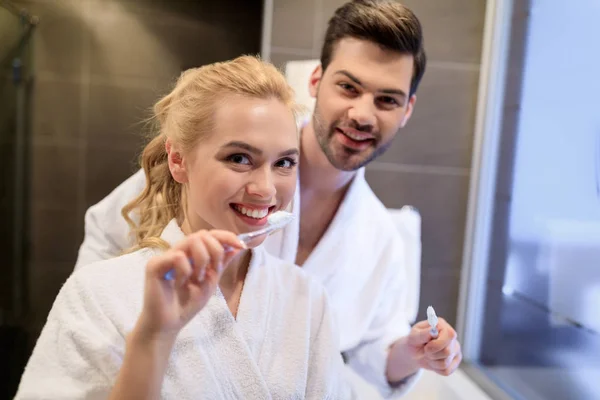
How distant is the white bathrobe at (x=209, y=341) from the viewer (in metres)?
0.71

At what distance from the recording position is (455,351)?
93cm

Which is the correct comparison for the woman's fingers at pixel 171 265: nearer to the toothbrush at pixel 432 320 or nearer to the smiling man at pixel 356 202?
the toothbrush at pixel 432 320

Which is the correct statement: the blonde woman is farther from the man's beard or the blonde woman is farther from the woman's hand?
the man's beard

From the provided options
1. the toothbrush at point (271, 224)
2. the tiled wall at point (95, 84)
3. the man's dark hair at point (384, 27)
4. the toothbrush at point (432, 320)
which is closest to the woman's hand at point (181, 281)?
the toothbrush at point (271, 224)

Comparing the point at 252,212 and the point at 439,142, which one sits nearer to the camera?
the point at 252,212

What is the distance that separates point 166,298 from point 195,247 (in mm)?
70

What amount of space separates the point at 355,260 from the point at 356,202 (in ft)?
0.47

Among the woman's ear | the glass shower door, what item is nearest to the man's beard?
the woman's ear

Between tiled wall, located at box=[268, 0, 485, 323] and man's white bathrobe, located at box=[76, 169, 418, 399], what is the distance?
0.46 metres

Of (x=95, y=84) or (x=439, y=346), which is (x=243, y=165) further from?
(x=95, y=84)

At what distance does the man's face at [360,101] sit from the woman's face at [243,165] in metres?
0.39

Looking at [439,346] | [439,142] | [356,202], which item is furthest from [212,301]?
[439,142]

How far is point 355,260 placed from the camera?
132cm

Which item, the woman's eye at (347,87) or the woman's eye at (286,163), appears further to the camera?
the woman's eye at (347,87)
